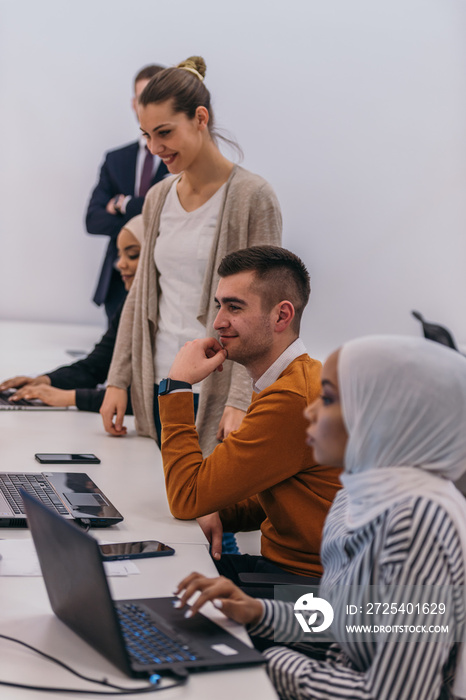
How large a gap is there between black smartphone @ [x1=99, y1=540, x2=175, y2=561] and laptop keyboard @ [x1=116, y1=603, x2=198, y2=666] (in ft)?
0.70

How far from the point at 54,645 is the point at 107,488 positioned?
685 millimetres

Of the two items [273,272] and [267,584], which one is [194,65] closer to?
[273,272]

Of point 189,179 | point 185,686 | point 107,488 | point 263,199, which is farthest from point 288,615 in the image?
point 189,179

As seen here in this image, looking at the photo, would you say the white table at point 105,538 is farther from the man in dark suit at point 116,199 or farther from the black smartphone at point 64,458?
the man in dark suit at point 116,199

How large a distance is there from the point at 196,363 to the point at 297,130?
14.1ft

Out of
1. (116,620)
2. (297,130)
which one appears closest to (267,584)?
(116,620)

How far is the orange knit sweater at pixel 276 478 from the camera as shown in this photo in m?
1.46

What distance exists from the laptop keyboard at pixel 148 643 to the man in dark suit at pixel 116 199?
2.79m

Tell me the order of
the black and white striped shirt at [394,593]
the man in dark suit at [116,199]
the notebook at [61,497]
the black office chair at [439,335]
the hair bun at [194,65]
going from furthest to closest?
1. the man in dark suit at [116,199]
2. the black office chair at [439,335]
3. the hair bun at [194,65]
4. the notebook at [61,497]
5. the black and white striped shirt at [394,593]

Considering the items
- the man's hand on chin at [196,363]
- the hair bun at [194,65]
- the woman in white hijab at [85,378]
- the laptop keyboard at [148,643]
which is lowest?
the woman in white hijab at [85,378]

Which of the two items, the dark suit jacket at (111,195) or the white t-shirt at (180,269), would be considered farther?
the dark suit jacket at (111,195)

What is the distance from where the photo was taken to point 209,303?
2.03 metres

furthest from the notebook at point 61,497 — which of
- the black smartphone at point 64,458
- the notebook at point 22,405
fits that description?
the notebook at point 22,405

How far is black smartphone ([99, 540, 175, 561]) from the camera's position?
1.25 meters
